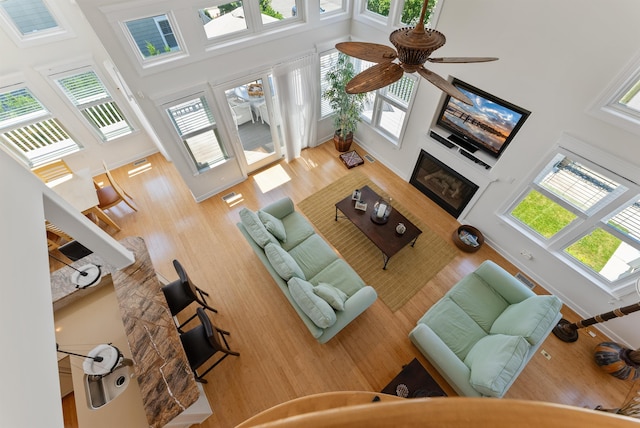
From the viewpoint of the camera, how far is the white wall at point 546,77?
7.79 ft

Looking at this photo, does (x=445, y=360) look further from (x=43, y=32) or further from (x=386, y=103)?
(x=43, y=32)

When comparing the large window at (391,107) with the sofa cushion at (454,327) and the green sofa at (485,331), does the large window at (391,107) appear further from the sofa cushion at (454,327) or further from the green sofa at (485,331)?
the sofa cushion at (454,327)

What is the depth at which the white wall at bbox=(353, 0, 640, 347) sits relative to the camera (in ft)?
7.79

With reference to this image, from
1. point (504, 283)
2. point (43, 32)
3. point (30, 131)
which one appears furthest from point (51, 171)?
point (504, 283)

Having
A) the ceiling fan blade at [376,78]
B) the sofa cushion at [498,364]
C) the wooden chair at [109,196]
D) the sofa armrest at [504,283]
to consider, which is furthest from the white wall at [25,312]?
the sofa armrest at [504,283]

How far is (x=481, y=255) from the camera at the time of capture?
4207 millimetres

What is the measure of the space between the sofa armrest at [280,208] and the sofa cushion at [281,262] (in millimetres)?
818

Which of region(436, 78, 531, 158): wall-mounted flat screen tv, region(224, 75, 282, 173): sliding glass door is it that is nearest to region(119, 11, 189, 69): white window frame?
region(224, 75, 282, 173): sliding glass door

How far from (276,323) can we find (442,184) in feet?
11.0

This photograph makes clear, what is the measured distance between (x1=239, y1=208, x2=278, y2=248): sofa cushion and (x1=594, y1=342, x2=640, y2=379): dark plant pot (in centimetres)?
403

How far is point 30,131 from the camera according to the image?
14.2 feet

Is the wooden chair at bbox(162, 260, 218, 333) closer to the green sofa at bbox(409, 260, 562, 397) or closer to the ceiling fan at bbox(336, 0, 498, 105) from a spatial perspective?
the green sofa at bbox(409, 260, 562, 397)

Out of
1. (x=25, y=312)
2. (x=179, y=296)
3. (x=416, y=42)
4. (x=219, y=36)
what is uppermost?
(x=416, y=42)

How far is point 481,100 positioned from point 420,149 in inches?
46.1
